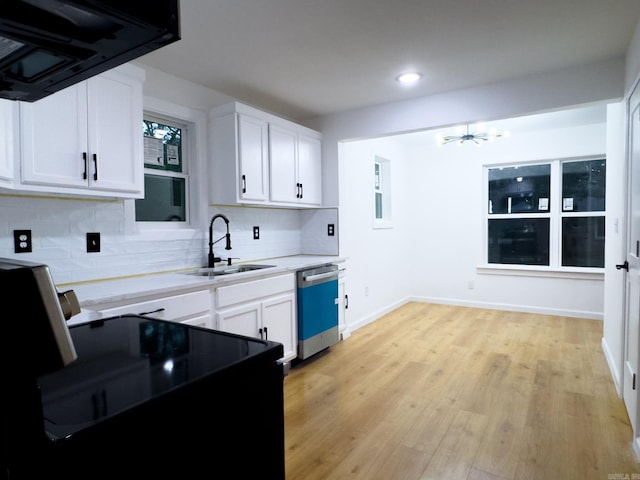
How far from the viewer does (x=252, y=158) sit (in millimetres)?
3195

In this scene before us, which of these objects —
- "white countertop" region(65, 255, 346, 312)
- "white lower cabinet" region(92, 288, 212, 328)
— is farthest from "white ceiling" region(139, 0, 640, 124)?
"white lower cabinet" region(92, 288, 212, 328)

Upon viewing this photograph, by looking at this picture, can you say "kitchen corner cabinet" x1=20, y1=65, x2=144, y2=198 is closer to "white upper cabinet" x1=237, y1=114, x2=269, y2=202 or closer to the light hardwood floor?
"white upper cabinet" x1=237, y1=114, x2=269, y2=202

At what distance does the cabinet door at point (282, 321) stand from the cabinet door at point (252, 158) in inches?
34.7

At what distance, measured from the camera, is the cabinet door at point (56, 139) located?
1873 mm

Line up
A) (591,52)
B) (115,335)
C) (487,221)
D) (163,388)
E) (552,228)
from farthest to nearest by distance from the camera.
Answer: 1. (487,221)
2. (552,228)
3. (591,52)
4. (115,335)
5. (163,388)

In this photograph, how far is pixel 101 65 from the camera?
759mm

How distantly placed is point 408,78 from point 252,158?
55.4 inches

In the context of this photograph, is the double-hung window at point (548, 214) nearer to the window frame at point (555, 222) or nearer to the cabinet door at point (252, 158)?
the window frame at point (555, 222)

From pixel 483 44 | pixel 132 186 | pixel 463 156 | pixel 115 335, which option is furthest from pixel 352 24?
pixel 463 156

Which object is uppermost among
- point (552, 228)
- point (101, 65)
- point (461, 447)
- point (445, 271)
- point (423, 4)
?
point (423, 4)

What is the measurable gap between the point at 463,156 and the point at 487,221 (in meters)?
0.98

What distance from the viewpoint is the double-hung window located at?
15.7 feet

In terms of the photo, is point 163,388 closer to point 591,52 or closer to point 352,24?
point 352,24

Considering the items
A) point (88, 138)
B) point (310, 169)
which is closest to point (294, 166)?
point (310, 169)
